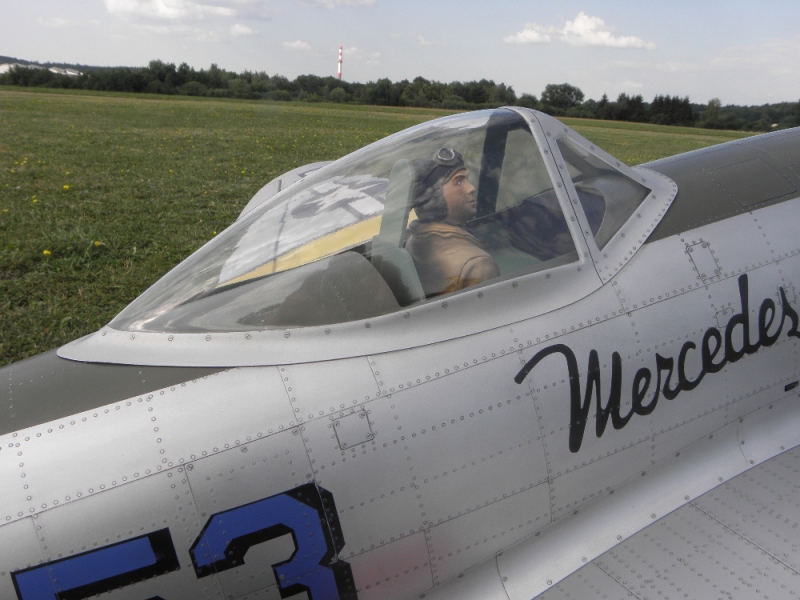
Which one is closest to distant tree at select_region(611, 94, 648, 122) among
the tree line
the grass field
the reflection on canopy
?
the tree line

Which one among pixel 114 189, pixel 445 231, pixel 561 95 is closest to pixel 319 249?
pixel 445 231

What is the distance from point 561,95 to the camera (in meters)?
32.4

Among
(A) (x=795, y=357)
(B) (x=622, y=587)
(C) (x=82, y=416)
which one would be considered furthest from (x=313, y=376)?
(A) (x=795, y=357)

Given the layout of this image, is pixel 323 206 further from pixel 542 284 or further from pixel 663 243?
pixel 663 243

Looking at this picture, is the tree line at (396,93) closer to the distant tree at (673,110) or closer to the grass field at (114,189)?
the distant tree at (673,110)

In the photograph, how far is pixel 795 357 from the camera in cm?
320

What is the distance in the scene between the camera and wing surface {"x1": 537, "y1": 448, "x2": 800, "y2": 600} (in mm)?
2377

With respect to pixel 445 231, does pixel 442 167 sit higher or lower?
higher

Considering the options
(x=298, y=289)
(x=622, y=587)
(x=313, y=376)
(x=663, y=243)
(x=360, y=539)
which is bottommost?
(x=622, y=587)

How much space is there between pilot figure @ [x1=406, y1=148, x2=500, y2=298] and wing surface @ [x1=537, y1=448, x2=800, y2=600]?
1256mm

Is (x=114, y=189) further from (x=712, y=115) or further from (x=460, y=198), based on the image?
(x=712, y=115)

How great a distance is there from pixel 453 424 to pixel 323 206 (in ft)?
4.10

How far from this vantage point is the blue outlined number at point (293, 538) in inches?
85.8

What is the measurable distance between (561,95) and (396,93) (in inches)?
399
